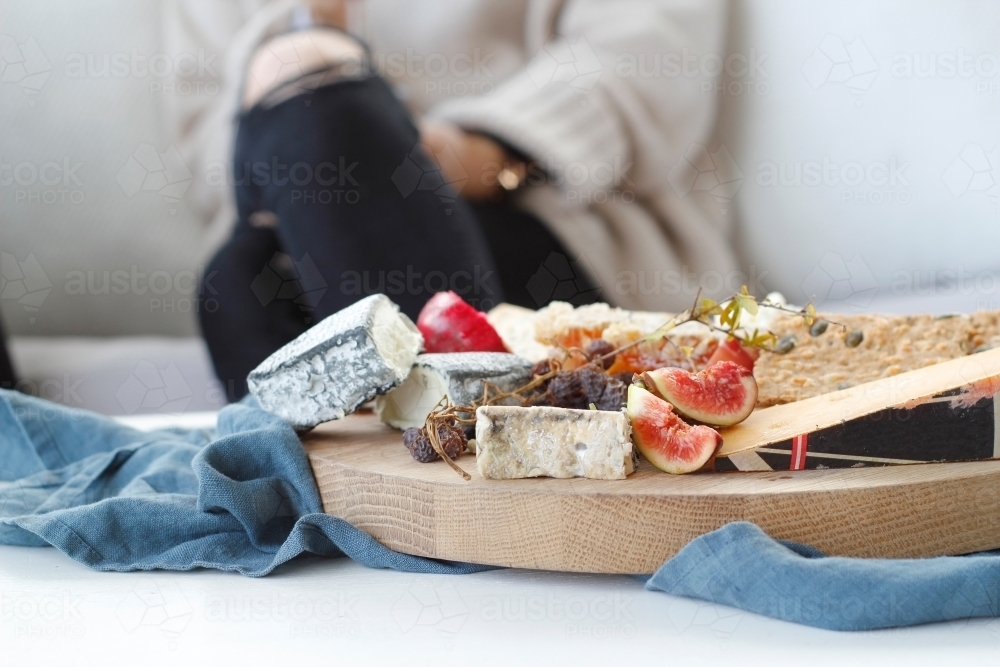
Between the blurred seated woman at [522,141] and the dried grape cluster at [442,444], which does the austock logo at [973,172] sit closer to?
the blurred seated woman at [522,141]

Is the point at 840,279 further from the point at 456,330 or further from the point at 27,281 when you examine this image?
the point at 27,281

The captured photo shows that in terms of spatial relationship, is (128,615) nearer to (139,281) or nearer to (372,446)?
(372,446)

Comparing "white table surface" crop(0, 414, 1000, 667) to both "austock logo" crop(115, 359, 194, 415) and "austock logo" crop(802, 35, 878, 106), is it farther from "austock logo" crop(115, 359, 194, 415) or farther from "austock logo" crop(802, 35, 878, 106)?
"austock logo" crop(802, 35, 878, 106)

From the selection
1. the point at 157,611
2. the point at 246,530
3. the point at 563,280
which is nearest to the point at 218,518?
the point at 246,530

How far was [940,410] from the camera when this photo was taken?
0.99 m

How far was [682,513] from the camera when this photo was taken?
0.92 metres

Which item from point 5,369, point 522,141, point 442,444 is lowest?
point 5,369

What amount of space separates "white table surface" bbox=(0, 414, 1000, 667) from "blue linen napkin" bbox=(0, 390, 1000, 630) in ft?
0.07

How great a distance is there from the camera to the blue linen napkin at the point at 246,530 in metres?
0.83

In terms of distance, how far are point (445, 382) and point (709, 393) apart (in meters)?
0.32

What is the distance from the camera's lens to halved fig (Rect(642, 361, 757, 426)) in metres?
1.06

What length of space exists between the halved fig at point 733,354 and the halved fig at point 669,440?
12.2 inches

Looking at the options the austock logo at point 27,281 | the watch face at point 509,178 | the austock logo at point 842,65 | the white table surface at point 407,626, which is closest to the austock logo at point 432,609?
the white table surface at point 407,626

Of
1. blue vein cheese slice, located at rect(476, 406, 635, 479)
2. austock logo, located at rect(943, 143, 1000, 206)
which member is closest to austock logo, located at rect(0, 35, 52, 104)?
blue vein cheese slice, located at rect(476, 406, 635, 479)
